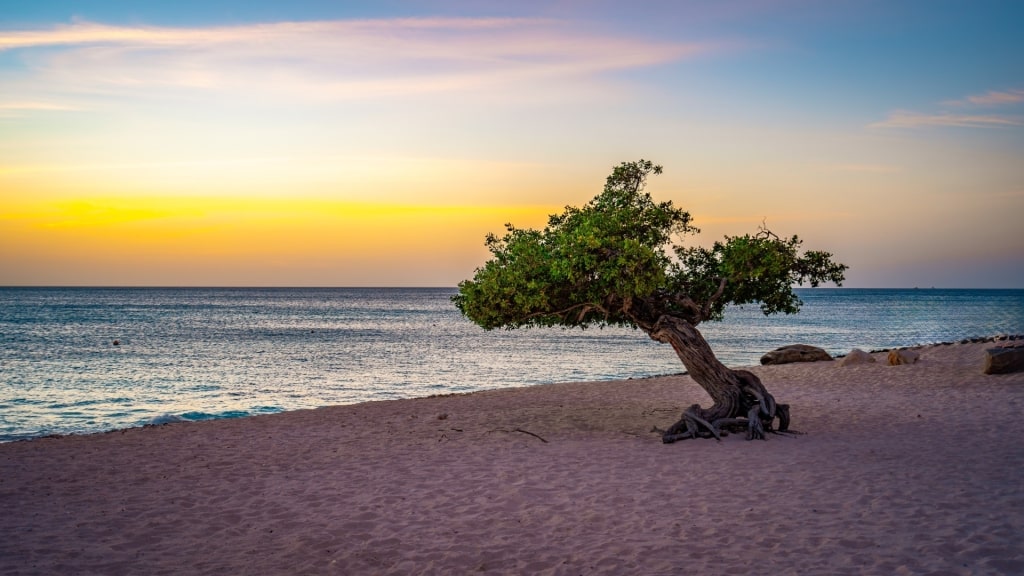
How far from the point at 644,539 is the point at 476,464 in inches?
210

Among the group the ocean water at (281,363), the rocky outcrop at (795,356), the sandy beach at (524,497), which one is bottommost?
the ocean water at (281,363)

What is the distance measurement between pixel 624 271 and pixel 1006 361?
16995 millimetres

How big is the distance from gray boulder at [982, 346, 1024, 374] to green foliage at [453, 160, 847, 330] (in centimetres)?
1125

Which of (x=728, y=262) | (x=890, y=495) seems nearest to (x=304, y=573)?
(x=890, y=495)

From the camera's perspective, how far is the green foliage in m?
15.8

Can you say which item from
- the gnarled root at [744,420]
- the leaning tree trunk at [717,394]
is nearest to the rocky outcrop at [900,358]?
the gnarled root at [744,420]

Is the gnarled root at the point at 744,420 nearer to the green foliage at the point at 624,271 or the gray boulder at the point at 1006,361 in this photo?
the green foliage at the point at 624,271

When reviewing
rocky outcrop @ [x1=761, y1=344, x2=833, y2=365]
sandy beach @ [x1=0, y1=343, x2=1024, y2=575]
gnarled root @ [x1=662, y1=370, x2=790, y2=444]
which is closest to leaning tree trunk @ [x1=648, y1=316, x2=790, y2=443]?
gnarled root @ [x1=662, y1=370, x2=790, y2=444]

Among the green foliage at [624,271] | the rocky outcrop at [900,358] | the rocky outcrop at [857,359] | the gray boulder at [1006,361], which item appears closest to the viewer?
the green foliage at [624,271]

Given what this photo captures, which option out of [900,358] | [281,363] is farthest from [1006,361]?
[281,363]

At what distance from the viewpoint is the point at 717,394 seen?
57.1ft

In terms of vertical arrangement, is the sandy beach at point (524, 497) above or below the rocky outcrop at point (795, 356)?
below

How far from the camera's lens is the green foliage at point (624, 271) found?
52.0 feet

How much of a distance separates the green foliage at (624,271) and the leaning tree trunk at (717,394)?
1.92 ft
